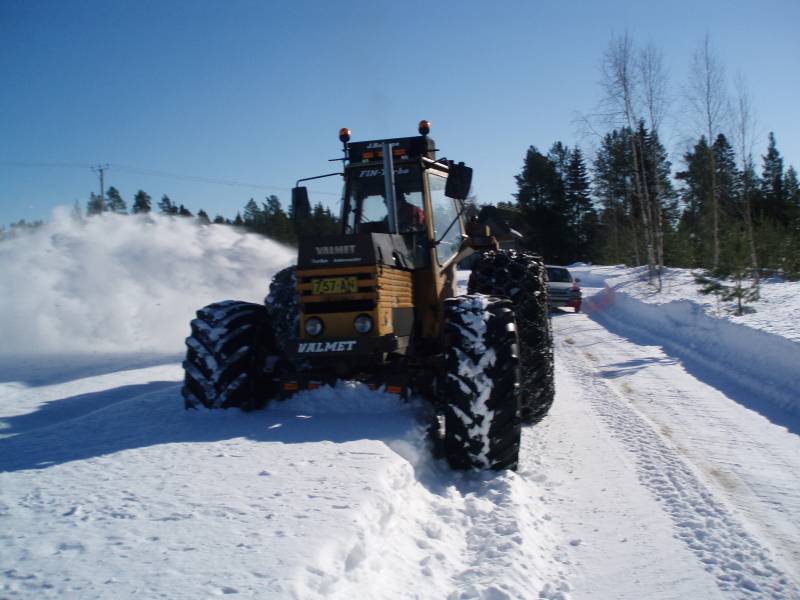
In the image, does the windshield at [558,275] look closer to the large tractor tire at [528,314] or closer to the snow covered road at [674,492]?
the snow covered road at [674,492]

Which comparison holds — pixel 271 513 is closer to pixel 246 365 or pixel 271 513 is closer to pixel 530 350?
pixel 246 365

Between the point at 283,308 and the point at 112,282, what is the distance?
7039mm

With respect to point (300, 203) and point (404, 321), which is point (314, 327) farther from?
point (300, 203)

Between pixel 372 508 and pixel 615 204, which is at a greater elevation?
pixel 615 204

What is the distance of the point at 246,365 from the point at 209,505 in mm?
2582

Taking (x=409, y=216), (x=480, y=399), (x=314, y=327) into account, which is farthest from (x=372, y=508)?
(x=409, y=216)

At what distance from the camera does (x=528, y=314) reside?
22.5 ft

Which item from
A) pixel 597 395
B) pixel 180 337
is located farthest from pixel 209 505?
pixel 180 337

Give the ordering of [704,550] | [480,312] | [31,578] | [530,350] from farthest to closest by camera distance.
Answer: [530,350] → [480,312] → [704,550] → [31,578]

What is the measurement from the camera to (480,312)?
5.38 meters

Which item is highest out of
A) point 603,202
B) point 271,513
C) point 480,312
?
point 603,202

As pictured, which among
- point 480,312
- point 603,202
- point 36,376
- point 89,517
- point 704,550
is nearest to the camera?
point 89,517

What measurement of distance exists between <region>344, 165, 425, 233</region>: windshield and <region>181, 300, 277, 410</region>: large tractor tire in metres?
1.64

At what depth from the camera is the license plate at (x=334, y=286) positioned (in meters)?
5.60
